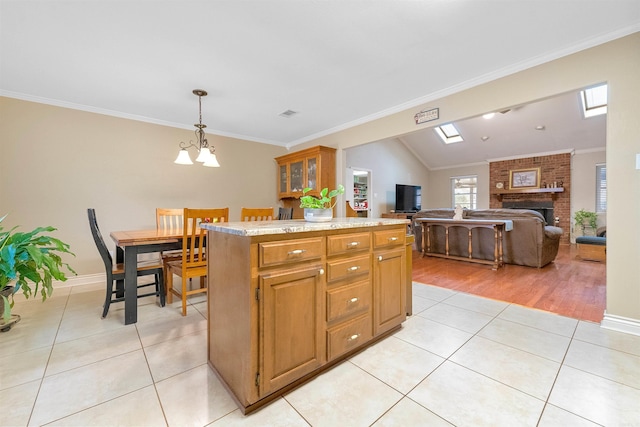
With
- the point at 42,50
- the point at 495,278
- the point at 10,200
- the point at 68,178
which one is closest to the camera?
the point at 42,50

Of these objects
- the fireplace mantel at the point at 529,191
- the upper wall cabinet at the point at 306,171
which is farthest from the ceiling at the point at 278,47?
the fireplace mantel at the point at 529,191

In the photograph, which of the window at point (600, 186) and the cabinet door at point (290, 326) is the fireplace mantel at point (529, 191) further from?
the cabinet door at point (290, 326)

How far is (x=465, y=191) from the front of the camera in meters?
8.97

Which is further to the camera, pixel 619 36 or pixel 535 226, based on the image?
pixel 535 226

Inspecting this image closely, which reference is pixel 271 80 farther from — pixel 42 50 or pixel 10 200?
pixel 10 200

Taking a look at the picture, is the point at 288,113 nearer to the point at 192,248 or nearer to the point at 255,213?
the point at 255,213

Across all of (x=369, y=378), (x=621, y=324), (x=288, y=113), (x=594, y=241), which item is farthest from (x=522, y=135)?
(x=369, y=378)

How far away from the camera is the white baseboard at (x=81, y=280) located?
3303 millimetres

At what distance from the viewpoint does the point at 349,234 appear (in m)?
1.66

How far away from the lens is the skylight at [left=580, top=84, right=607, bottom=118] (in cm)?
545

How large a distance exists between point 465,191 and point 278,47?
8.55m

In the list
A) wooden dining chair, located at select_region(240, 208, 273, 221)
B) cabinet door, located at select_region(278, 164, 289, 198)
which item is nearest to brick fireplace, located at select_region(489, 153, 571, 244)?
cabinet door, located at select_region(278, 164, 289, 198)

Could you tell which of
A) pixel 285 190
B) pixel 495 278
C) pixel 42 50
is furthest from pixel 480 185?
pixel 42 50

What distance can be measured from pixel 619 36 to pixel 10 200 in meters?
6.10
